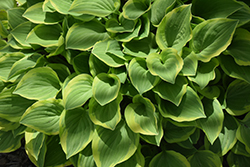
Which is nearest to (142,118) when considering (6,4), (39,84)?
(39,84)

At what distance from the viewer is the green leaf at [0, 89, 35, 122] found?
Result: 133 cm

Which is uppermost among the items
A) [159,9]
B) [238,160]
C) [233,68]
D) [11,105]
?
[159,9]

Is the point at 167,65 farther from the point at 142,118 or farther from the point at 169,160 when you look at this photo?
the point at 169,160

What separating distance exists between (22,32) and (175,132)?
4.07 ft

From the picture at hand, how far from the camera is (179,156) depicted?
1.28 m

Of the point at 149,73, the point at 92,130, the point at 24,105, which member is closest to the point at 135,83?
→ the point at 149,73

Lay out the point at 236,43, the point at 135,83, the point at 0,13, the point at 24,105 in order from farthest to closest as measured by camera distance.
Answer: the point at 0,13, the point at 24,105, the point at 236,43, the point at 135,83

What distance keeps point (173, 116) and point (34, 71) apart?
0.86 m

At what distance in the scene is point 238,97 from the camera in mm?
1328

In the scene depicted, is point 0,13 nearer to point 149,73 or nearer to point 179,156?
point 149,73

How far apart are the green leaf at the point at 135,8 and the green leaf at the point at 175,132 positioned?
0.68 metres

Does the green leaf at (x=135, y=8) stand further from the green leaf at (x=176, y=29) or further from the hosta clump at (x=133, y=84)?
the green leaf at (x=176, y=29)

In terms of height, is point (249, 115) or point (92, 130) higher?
point (92, 130)

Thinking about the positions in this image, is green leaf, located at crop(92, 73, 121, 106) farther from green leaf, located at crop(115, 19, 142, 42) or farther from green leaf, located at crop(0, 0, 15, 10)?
green leaf, located at crop(0, 0, 15, 10)
